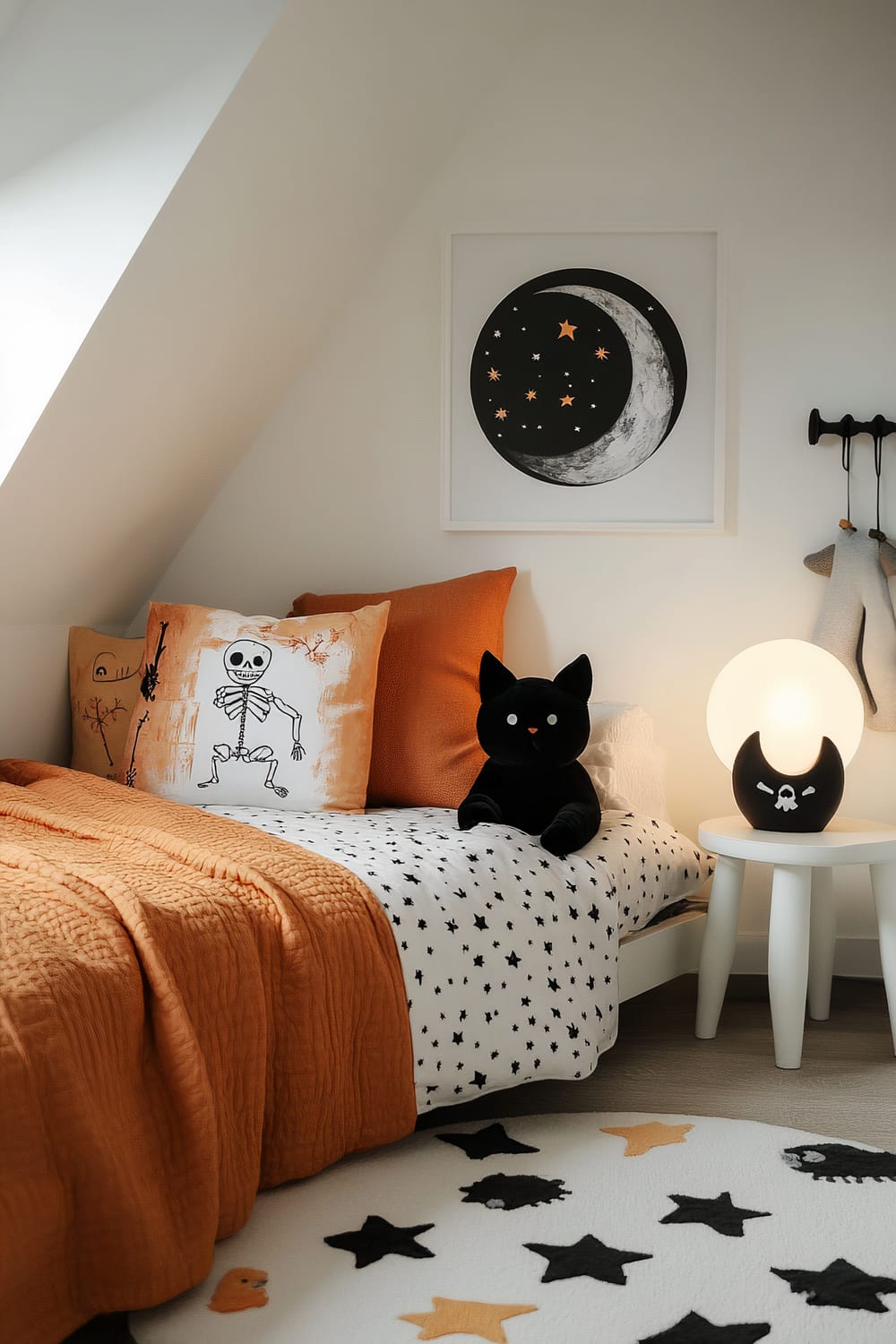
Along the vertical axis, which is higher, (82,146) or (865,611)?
(82,146)

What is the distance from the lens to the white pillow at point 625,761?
Result: 7.16ft

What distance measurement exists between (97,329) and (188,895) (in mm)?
1079

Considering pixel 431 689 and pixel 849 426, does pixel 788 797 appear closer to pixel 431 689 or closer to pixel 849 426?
pixel 431 689

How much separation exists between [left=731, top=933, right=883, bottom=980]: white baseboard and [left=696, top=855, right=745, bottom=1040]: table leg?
0.46 metres

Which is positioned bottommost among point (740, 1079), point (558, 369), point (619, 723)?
point (740, 1079)

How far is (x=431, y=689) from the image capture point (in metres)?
2.27

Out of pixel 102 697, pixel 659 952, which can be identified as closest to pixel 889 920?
pixel 659 952

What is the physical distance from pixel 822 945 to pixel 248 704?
1271 millimetres

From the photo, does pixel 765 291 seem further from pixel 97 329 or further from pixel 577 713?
pixel 97 329

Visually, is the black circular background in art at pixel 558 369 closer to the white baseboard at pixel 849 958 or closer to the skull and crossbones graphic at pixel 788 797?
the skull and crossbones graphic at pixel 788 797

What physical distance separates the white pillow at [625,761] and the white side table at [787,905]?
8.1 inches

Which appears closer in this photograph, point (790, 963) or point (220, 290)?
point (790, 963)

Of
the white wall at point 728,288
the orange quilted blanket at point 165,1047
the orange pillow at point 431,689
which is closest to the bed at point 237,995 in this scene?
the orange quilted blanket at point 165,1047

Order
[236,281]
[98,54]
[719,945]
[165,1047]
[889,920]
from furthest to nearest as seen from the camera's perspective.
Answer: [236,281] < [719,945] < [889,920] < [98,54] < [165,1047]
